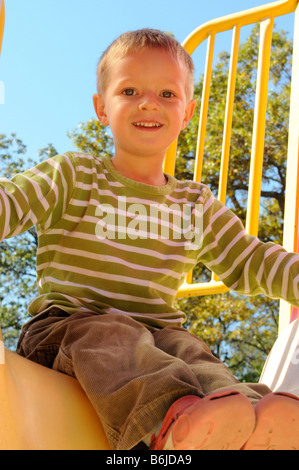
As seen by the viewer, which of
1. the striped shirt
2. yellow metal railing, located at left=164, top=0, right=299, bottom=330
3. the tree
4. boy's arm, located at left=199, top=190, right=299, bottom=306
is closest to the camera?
the striped shirt

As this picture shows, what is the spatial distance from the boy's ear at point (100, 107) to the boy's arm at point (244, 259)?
0.30 metres

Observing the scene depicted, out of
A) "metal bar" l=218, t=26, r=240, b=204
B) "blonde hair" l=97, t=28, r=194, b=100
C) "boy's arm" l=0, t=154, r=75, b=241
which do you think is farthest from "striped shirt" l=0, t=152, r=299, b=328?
"metal bar" l=218, t=26, r=240, b=204

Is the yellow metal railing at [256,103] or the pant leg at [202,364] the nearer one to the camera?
the pant leg at [202,364]

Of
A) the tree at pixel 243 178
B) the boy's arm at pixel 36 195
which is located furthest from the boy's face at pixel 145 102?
the tree at pixel 243 178

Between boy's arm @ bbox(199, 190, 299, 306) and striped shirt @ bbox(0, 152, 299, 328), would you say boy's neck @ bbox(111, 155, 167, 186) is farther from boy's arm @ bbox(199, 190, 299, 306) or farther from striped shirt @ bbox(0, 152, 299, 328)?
boy's arm @ bbox(199, 190, 299, 306)

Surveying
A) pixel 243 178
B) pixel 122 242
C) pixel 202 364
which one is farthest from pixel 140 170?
pixel 243 178

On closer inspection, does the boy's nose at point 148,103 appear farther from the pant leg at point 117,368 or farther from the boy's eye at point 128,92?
the pant leg at point 117,368

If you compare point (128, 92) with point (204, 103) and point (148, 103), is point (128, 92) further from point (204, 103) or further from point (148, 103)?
point (204, 103)

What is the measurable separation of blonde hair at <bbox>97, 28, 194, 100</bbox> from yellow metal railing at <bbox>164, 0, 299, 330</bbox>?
1.21 ft

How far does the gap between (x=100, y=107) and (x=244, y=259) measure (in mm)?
489

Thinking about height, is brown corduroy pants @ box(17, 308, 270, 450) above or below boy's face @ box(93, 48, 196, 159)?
below

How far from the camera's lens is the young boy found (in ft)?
2.38

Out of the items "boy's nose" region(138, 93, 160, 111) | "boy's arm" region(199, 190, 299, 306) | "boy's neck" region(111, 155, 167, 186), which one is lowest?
"boy's arm" region(199, 190, 299, 306)

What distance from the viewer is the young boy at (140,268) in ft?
2.38
